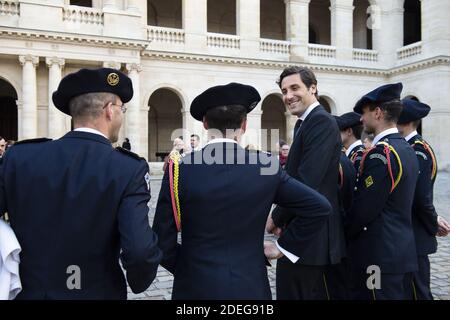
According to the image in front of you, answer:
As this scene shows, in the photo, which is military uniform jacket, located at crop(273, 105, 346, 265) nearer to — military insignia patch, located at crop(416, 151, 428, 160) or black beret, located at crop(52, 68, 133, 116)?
military insignia patch, located at crop(416, 151, 428, 160)

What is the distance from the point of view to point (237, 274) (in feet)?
7.55

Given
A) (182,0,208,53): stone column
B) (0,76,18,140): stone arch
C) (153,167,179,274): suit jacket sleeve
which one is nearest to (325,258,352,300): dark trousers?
(153,167,179,274): suit jacket sleeve

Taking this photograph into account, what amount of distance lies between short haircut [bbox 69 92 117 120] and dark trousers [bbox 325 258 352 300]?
2525 millimetres

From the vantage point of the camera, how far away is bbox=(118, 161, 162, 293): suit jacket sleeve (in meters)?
2.04

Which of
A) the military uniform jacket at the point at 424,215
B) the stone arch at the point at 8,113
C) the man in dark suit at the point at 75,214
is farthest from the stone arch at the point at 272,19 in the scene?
the man in dark suit at the point at 75,214

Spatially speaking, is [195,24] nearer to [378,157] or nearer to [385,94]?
[385,94]

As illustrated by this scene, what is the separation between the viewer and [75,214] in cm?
209

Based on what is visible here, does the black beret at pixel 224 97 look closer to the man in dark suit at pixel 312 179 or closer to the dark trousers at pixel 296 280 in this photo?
the man in dark suit at pixel 312 179

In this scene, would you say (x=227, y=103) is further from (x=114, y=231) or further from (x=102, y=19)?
(x=102, y=19)

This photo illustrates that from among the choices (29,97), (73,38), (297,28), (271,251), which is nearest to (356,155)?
(271,251)

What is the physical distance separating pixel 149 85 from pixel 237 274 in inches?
761

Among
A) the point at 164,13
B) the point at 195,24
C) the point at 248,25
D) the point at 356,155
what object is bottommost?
the point at 356,155

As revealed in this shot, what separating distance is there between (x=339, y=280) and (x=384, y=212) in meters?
0.87
